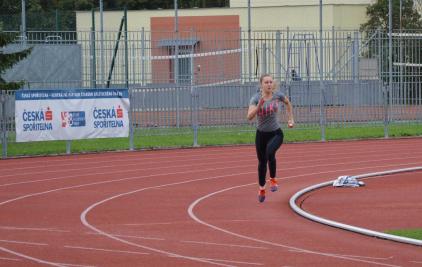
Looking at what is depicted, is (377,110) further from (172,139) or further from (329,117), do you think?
(172,139)

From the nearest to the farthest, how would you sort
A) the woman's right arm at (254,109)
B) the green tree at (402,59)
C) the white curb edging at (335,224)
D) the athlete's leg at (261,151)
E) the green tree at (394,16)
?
the white curb edging at (335,224) → the woman's right arm at (254,109) → the athlete's leg at (261,151) → the green tree at (402,59) → the green tree at (394,16)

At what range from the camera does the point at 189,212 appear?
1433cm

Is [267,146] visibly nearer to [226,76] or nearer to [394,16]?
[226,76]

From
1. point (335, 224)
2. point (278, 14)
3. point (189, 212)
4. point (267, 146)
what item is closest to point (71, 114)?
point (267, 146)

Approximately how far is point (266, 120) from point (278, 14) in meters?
31.1

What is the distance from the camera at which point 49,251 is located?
10.9m

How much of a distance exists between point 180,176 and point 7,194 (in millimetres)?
3862

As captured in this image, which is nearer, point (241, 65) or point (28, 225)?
point (28, 225)

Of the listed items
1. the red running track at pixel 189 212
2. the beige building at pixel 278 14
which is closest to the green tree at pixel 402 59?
the beige building at pixel 278 14

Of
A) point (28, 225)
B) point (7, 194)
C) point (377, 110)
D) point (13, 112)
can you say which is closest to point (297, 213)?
point (28, 225)

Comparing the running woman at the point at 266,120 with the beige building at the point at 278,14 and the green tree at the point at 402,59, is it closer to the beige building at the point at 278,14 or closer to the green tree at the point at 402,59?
the green tree at the point at 402,59

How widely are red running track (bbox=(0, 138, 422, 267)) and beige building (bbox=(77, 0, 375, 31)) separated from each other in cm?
2093

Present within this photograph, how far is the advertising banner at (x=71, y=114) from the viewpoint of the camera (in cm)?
2469

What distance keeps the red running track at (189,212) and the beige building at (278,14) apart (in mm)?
20932
